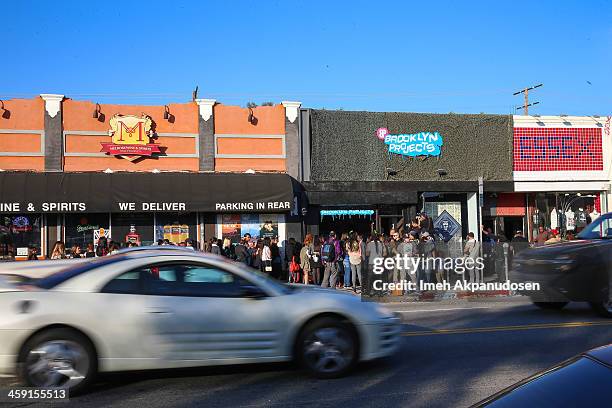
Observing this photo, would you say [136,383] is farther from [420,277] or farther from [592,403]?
[420,277]

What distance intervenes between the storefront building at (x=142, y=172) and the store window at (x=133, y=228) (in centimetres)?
3

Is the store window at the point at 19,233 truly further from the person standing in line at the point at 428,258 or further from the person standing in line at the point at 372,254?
the person standing in line at the point at 428,258

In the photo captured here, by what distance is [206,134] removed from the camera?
21188 mm

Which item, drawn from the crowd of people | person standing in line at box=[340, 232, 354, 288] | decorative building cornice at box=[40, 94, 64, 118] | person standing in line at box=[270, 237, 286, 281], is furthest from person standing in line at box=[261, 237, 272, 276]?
decorative building cornice at box=[40, 94, 64, 118]

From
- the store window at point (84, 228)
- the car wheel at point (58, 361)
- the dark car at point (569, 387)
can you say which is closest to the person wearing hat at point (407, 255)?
the car wheel at point (58, 361)

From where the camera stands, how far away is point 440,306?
13359 mm

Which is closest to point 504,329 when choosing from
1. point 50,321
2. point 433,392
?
point 433,392

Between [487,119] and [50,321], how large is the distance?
21.4 metres

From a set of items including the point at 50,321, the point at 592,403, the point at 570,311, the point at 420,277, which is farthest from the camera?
the point at 420,277

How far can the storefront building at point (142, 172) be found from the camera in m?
19.0

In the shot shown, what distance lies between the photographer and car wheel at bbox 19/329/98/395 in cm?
576

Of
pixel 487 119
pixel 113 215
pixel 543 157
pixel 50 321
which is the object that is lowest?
pixel 50 321

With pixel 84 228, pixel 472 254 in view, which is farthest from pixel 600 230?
pixel 84 228

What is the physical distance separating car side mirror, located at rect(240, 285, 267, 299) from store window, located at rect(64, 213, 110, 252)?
14848mm
